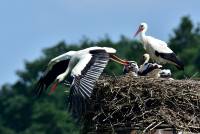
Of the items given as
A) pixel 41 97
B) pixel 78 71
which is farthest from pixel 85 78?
pixel 41 97

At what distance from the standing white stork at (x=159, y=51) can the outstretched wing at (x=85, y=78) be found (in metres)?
1.66

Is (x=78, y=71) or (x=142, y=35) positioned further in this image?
(x=142, y=35)

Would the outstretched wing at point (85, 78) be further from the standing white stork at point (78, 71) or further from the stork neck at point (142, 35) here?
the stork neck at point (142, 35)

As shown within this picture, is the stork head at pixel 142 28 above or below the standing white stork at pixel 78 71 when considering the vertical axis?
above

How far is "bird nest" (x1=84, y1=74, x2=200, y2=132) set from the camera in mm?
15750

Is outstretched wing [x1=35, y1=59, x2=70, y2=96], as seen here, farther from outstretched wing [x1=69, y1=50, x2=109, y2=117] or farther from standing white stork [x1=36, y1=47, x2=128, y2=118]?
outstretched wing [x1=69, y1=50, x2=109, y2=117]

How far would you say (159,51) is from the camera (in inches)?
722

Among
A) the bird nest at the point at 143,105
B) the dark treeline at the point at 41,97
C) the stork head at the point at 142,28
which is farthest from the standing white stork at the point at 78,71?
the dark treeline at the point at 41,97

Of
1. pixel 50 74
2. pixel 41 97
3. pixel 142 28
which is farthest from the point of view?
pixel 41 97

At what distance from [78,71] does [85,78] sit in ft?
0.44

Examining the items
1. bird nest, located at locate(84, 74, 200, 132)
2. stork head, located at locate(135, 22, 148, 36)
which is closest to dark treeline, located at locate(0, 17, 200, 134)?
stork head, located at locate(135, 22, 148, 36)

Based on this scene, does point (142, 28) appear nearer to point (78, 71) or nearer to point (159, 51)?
point (159, 51)

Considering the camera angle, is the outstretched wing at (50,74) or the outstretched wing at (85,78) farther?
the outstretched wing at (50,74)

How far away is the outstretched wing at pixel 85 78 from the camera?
1586cm
